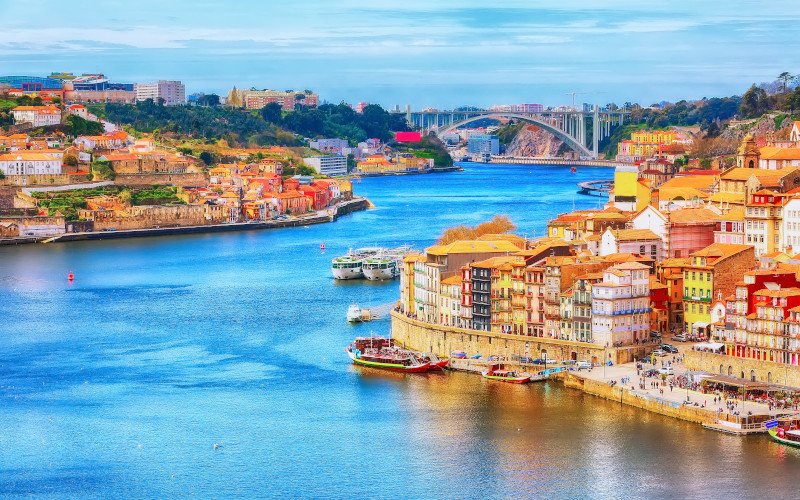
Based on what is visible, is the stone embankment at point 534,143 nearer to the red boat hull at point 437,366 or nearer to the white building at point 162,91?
the white building at point 162,91

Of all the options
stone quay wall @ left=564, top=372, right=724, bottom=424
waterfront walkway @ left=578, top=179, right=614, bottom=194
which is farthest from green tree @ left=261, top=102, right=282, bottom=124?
stone quay wall @ left=564, top=372, right=724, bottom=424

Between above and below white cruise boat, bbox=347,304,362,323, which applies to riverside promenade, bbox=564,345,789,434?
below

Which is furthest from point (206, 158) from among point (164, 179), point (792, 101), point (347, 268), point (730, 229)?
point (730, 229)

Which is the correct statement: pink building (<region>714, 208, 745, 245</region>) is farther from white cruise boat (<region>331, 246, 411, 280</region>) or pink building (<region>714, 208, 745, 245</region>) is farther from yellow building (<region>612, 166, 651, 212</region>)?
white cruise boat (<region>331, 246, 411, 280</region>)

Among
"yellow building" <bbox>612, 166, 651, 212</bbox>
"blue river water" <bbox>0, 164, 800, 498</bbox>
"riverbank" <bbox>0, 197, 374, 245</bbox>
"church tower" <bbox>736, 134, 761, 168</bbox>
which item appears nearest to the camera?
"blue river water" <bbox>0, 164, 800, 498</bbox>

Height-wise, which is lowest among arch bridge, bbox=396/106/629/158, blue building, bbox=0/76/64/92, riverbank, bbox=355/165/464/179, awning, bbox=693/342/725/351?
awning, bbox=693/342/725/351

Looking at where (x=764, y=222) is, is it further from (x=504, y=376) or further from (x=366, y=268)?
(x=366, y=268)
